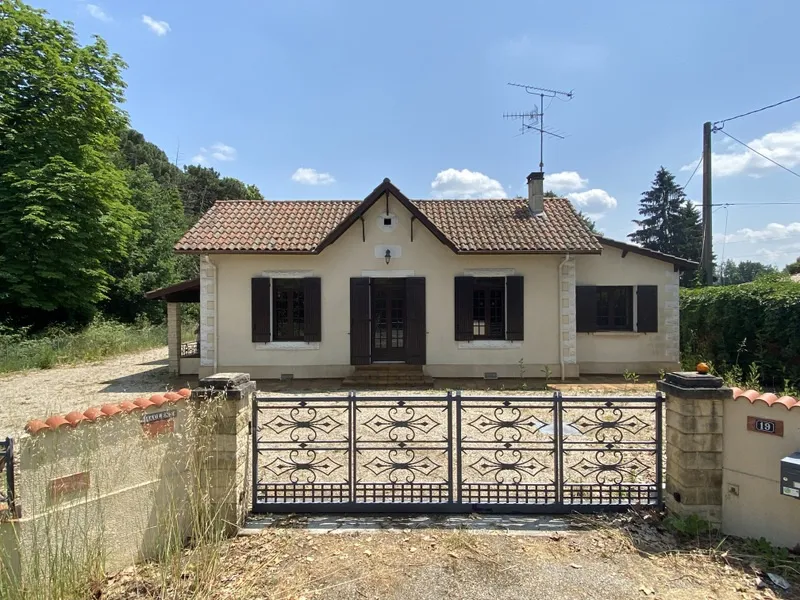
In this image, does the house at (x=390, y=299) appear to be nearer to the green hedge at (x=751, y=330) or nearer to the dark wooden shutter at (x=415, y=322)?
the dark wooden shutter at (x=415, y=322)

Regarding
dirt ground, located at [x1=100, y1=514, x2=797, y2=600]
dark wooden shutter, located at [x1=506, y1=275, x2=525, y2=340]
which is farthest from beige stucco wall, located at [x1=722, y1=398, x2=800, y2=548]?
dark wooden shutter, located at [x1=506, y1=275, x2=525, y2=340]

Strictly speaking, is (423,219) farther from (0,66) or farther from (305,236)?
(0,66)

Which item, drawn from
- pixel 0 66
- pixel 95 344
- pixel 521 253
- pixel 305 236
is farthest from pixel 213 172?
pixel 521 253

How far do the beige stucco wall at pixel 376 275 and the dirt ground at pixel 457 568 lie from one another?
23.2 ft

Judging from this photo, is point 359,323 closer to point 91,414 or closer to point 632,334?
point 632,334

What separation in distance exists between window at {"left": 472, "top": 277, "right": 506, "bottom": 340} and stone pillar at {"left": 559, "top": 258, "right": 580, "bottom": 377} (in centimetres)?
153

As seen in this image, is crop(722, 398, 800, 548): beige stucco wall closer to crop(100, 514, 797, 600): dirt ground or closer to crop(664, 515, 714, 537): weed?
crop(664, 515, 714, 537): weed

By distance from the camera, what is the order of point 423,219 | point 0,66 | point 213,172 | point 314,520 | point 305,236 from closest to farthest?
1. point 314,520
2. point 423,219
3. point 305,236
4. point 0,66
5. point 213,172

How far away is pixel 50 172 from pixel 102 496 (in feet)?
56.7

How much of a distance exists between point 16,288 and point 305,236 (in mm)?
11840

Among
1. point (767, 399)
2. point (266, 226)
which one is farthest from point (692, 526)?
point (266, 226)

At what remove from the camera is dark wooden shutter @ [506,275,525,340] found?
35.8ft

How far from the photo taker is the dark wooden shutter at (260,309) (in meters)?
10.8

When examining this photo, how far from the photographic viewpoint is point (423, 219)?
1047cm
